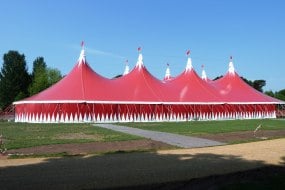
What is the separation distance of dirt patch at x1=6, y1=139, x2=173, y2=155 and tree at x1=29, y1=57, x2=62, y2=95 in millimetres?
54591

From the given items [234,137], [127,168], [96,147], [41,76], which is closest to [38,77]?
[41,76]

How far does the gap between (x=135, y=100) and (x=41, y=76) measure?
4093 cm

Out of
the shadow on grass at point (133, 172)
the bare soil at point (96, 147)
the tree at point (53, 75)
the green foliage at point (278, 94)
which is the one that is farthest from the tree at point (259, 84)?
the shadow on grass at point (133, 172)

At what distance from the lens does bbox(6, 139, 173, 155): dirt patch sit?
615 inches

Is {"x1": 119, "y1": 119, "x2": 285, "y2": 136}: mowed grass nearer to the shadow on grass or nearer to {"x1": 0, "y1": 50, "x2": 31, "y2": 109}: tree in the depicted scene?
the shadow on grass

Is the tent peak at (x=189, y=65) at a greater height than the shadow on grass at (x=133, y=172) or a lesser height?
greater

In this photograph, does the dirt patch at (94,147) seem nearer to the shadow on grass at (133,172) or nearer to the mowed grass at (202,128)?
the shadow on grass at (133,172)

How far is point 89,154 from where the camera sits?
15.1 m

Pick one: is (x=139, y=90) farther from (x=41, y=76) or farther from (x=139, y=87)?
(x=41, y=76)

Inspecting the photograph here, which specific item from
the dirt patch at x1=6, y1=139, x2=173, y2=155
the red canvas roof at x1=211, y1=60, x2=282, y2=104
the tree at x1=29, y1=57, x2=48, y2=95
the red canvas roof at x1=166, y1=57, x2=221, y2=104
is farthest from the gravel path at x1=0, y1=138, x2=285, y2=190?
the tree at x1=29, y1=57, x2=48, y2=95

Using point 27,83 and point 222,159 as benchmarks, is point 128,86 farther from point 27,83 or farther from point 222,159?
point 27,83

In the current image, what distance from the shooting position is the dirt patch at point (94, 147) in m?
15.6

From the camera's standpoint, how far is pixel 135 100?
39094 mm

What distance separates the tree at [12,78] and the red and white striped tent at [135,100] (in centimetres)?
3196
